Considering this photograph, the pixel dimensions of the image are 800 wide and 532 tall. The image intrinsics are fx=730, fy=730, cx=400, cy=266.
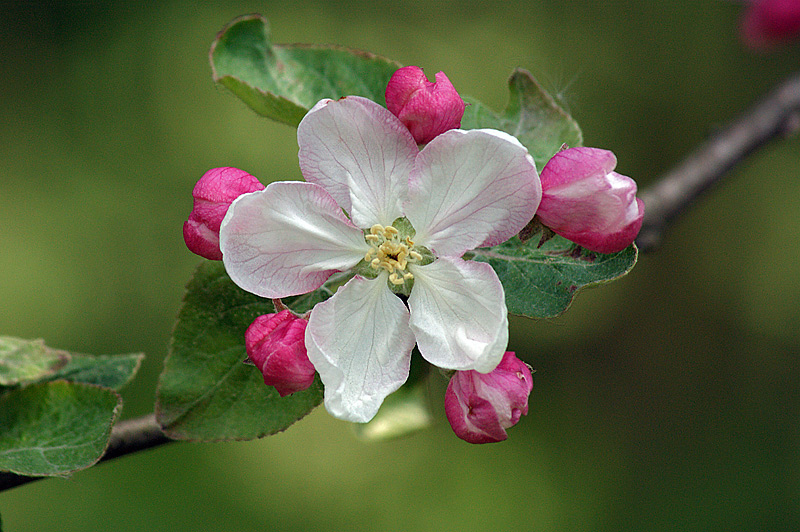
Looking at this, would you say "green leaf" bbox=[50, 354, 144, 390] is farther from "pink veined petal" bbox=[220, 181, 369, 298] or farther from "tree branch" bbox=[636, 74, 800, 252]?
"tree branch" bbox=[636, 74, 800, 252]

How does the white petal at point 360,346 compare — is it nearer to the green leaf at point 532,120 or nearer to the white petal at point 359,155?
the white petal at point 359,155

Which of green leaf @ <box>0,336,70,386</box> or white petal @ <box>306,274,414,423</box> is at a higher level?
white petal @ <box>306,274,414,423</box>

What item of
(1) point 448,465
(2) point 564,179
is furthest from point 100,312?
(2) point 564,179

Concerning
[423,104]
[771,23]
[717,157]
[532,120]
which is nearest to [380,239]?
[423,104]

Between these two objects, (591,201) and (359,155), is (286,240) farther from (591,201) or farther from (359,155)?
(591,201)

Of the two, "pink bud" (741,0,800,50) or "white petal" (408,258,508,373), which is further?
"pink bud" (741,0,800,50)

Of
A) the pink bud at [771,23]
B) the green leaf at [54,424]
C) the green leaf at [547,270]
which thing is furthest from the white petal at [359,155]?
the pink bud at [771,23]

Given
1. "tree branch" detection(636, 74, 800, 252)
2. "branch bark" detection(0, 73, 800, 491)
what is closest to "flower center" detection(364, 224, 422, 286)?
"branch bark" detection(0, 73, 800, 491)
